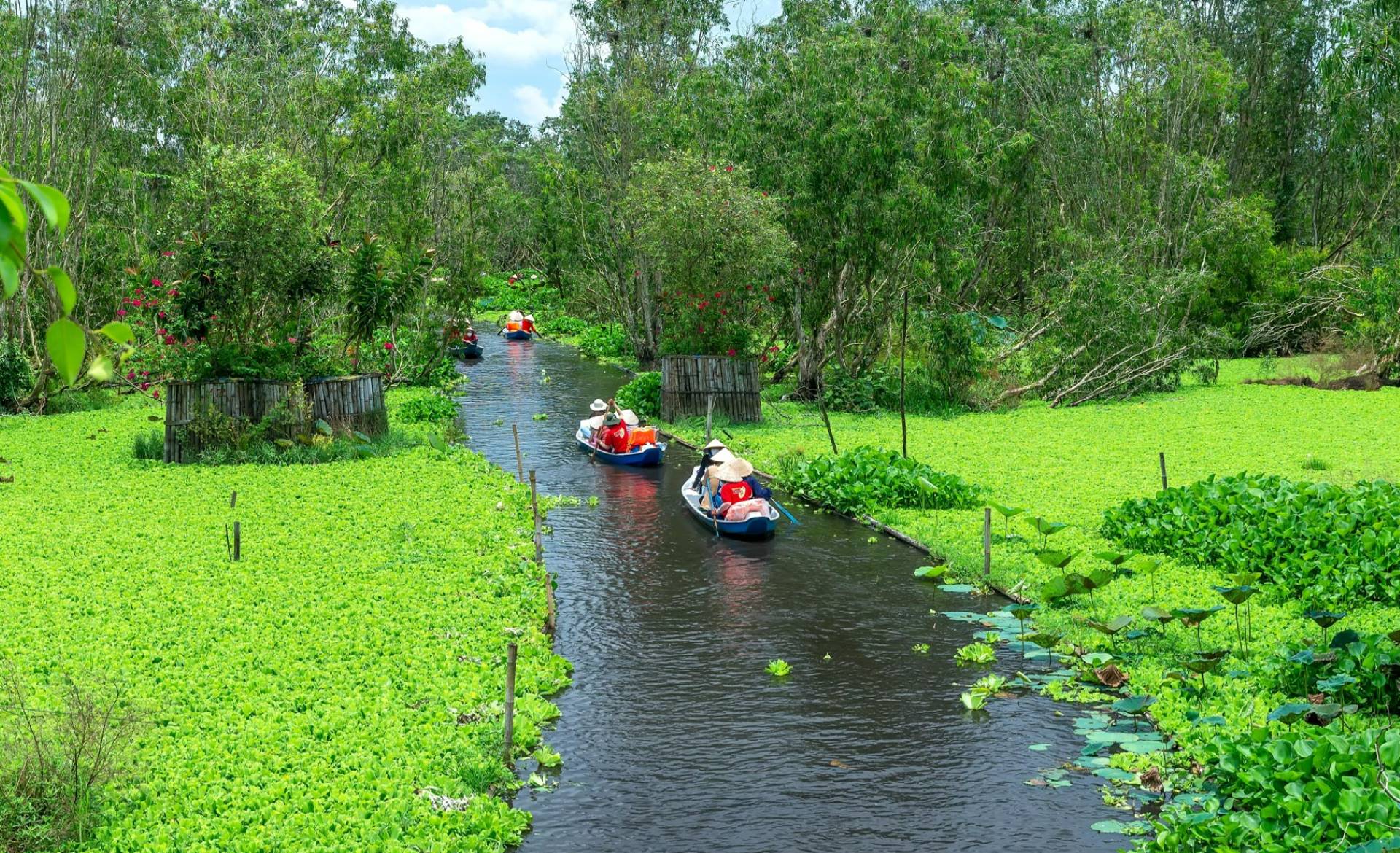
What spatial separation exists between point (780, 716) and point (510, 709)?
239cm

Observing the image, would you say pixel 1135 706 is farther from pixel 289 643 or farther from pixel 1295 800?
pixel 289 643

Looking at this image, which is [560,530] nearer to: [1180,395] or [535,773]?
[535,773]

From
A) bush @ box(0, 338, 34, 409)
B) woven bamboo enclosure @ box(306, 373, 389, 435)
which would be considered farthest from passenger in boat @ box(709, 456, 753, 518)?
bush @ box(0, 338, 34, 409)

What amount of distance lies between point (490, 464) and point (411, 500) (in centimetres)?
370

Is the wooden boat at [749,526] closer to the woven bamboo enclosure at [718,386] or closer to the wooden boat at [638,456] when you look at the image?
the wooden boat at [638,456]

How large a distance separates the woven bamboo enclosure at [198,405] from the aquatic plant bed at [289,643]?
4.01 ft

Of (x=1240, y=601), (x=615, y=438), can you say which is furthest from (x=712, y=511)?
(x=1240, y=601)

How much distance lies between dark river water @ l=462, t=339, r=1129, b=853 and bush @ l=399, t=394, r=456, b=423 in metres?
9.63

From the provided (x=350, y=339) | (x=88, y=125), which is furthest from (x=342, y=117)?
(x=350, y=339)

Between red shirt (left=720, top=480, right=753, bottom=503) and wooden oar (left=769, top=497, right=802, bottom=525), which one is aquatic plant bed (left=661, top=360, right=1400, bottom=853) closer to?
wooden oar (left=769, top=497, right=802, bottom=525)

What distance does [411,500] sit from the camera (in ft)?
54.1

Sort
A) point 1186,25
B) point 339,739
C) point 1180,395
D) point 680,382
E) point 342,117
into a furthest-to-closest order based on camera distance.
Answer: point 1186,25 < point 342,117 < point 1180,395 < point 680,382 < point 339,739

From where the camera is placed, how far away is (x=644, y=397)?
2652 centimetres

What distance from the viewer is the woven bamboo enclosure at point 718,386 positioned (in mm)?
24422
